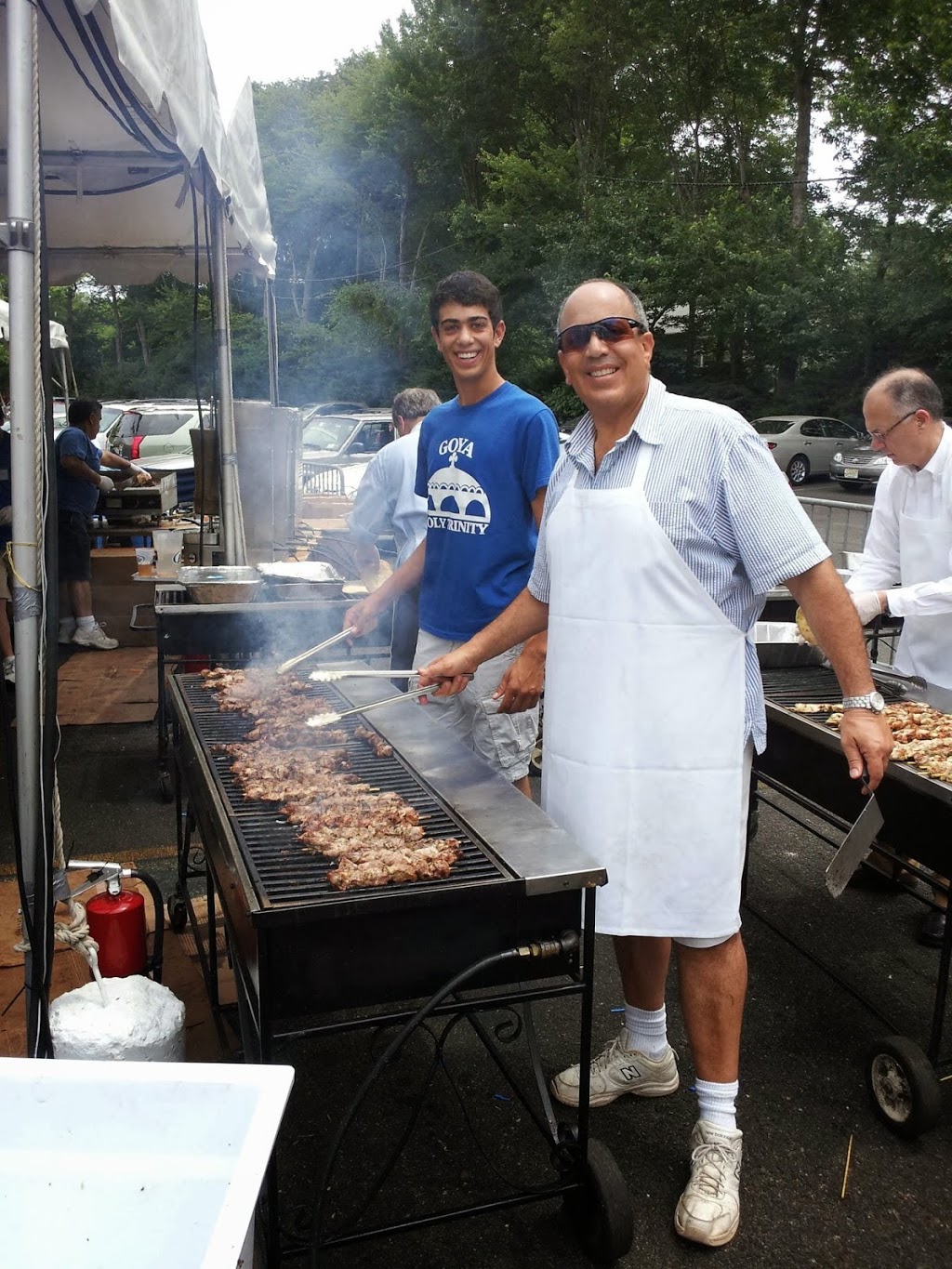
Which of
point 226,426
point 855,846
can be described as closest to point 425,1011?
point 855,846

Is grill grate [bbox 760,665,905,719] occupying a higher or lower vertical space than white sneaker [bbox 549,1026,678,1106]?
higher

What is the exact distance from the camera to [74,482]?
923 centimetres

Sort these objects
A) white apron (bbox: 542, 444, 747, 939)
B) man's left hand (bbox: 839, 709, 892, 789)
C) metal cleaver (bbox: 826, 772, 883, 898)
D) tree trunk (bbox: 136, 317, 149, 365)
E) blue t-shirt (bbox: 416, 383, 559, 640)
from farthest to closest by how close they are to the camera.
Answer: tree trunk (bbox: 136, 317, 149, 365) → blue t-shirt (bbox: 416, 383, 559, 640) → metal cleaver (bbox: 826, 772, 883, 898) → white apron (bbox: 542, 444, 747, 939) → man's left hand (bbox: 839, 709, 892, 789)

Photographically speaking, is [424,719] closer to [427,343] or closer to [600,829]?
[600,829]

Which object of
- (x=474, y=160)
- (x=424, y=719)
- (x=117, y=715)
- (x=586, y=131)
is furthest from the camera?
(x=474, y=160)

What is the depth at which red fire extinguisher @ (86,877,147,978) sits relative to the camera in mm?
3070

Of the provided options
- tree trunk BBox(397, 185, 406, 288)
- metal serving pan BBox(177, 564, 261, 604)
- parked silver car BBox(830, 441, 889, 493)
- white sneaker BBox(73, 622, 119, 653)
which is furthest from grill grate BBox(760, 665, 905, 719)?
tree trunk BBox(397, 185, 406, 288)

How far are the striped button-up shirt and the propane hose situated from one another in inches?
32.0

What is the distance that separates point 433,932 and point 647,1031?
1260mm

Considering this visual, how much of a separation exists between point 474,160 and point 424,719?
34032 mm

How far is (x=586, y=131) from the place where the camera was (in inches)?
1226

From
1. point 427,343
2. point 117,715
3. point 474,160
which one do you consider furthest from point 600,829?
point 474,160

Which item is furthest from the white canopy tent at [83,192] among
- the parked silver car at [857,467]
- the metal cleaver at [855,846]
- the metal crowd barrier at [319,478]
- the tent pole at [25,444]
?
the parked silver car at [857,467]

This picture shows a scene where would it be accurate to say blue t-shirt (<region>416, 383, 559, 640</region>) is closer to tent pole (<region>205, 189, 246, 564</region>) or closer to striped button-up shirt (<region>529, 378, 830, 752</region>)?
striped button-up shirt (<region>529, 378, 830, 752</region>)
